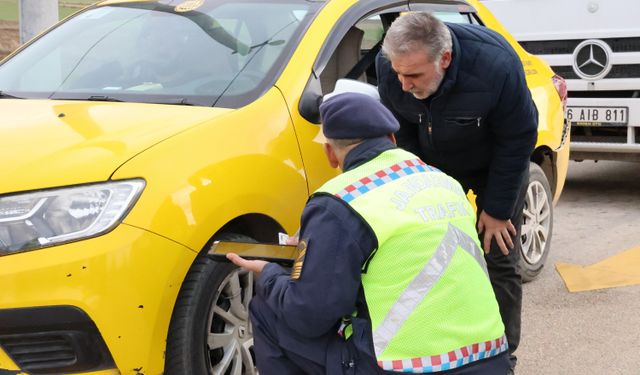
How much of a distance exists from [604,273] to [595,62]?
8.73 ft

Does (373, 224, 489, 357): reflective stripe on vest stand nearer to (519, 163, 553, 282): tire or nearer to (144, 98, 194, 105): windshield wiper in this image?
(144, 98, 194, 105): windshield wiper

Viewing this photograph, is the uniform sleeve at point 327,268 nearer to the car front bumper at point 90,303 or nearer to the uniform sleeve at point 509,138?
the car front bumper at point 90,303

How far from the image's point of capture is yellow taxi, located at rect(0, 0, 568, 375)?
276 cm

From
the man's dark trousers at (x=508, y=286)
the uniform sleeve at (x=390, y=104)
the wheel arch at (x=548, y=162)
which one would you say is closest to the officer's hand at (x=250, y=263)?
the uniform sleeve at (x=390, y=104)

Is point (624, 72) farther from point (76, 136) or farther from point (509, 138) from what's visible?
point (76, 136)

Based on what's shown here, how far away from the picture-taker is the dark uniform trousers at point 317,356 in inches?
94.1

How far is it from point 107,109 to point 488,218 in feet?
5.06

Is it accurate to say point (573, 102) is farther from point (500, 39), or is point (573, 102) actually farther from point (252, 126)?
point (252, 126)

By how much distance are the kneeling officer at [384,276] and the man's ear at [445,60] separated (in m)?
0.76

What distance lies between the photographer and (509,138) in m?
3.49

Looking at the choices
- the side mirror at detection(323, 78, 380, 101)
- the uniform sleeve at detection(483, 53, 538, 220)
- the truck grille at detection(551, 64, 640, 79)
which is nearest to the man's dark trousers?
the uniform sleeve at detection(483, 53, 538, 220)

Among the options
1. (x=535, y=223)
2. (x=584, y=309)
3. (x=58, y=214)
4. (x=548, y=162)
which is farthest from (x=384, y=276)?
(x=548, y=162)

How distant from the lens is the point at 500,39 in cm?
355

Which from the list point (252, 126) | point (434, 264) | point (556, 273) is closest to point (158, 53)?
point (252, 126)
